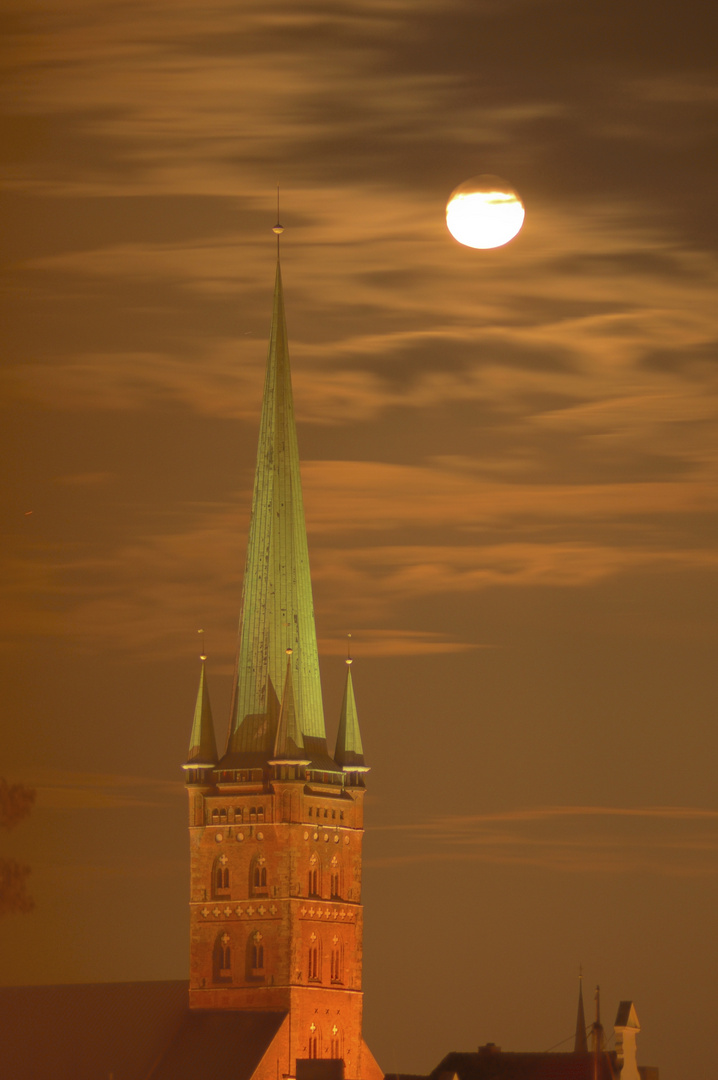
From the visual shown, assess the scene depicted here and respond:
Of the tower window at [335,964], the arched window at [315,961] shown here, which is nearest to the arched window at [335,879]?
the tower window at [335,964]

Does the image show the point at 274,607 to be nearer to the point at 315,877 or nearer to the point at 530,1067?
the point at 315,877

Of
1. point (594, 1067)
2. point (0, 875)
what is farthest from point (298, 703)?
point (0, 875)

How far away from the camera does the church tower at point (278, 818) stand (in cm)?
10538

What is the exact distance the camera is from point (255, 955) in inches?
4156

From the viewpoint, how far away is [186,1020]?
349ft

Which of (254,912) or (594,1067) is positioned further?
(254,912)

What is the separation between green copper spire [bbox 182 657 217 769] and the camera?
356 ft

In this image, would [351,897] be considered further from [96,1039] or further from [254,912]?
[96,1039]

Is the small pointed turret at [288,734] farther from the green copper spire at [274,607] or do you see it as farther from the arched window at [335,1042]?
the arched window at [335,1042]

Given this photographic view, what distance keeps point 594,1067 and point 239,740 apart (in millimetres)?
24666

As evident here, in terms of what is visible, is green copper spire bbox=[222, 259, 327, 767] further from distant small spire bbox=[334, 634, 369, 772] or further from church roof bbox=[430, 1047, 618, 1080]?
church roof bbox=[430, 1047, 618, 1080]

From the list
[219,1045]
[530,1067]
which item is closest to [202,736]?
[219,1045]

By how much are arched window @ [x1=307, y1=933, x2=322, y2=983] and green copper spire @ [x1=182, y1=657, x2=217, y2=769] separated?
8382 mm

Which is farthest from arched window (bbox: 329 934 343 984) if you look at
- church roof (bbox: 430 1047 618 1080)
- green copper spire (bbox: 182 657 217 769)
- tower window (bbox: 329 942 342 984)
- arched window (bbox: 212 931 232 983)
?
church roof (bbox: 430 1047 618 1080)
